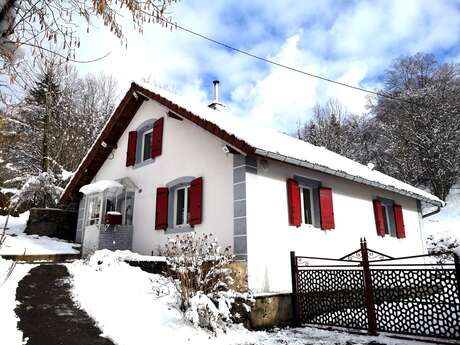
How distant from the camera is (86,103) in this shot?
2419 centimetres

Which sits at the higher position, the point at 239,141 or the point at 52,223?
the point at 239,141

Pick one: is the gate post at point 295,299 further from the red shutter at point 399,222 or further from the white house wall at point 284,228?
the red shutter at point 399,222

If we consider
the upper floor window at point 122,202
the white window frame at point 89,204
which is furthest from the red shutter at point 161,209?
the white window frame at point 89,204

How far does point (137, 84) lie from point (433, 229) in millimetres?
16535

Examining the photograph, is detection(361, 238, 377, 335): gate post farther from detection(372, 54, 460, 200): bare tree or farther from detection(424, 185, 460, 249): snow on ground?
detection(372, 54, 460, 200): bare tree

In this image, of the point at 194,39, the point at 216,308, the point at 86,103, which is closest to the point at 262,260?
the point at 216,308

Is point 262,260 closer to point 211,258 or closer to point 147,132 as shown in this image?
point 211,258

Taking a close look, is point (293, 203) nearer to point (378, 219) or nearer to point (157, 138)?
point (378, 219)

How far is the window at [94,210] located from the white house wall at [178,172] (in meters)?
1.11

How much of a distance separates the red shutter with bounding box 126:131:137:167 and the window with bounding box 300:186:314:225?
589cm

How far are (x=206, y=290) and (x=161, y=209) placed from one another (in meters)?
4.58

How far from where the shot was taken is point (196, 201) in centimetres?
882

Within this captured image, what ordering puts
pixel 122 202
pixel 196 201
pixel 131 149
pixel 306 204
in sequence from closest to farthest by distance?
1. pixel 196 201
2. pixel 306 204
3. pixel 122 202
4. pixel 131 149

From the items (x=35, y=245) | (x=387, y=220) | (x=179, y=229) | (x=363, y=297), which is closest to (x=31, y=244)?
(x=35, y=245)
